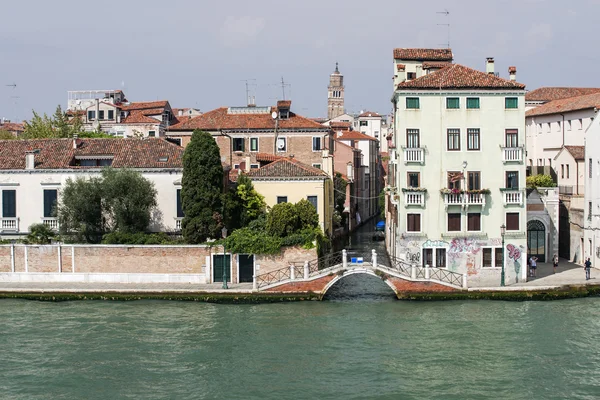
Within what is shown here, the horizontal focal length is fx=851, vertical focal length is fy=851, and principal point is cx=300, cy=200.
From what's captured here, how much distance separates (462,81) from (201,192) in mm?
11087

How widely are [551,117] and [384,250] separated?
11.6 m

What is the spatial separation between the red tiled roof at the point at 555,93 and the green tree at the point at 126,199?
28629mm

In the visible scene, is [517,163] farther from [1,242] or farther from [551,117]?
[1,242]

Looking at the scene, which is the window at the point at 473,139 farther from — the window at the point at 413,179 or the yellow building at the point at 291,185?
the yellow building at the point at 291,185

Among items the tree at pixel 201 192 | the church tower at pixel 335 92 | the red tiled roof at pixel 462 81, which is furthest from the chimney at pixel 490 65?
the church tower at pixel 335 92

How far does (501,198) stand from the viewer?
109 ft

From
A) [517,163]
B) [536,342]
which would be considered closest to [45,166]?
[517,163]

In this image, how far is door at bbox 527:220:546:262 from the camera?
38.2 m

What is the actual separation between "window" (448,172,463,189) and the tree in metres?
9.07

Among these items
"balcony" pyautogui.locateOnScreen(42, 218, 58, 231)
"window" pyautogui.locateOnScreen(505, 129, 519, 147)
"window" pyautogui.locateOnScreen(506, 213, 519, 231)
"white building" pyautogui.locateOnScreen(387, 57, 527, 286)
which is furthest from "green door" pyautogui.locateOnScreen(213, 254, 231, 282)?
"window" pyautogui.locateOnScreen(505, 129, 519, 147)

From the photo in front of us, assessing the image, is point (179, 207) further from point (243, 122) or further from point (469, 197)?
point (243, 122)

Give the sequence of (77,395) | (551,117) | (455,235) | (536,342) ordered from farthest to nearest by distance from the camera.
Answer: (551,117) → (455,235) → (536,342) → (77,395)

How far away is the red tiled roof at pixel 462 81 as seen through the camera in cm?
3309

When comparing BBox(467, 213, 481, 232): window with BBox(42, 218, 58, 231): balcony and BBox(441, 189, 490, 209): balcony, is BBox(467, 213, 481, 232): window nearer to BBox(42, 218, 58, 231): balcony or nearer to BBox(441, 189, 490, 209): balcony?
BBox(441, 189, 490, 209): balcony
